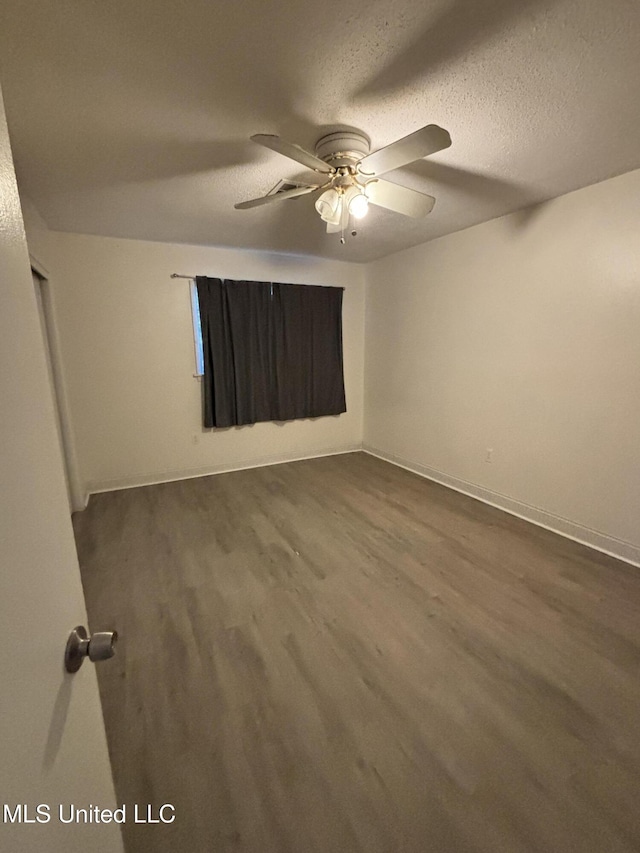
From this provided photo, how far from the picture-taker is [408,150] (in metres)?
1.45

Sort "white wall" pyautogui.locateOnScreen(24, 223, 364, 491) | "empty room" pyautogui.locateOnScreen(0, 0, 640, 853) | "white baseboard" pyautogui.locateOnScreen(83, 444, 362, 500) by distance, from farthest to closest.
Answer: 1. "white baseboard" pyautogui.locateOnScreen(83, 444, 362, 500)
2. "white wall" pyautogui.locateOnScreen(24, 223, 364, 491)
3. "empty room" pyautogui.locateOnScreen(0, 0, 640, 853)

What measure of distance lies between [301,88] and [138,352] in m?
2.80

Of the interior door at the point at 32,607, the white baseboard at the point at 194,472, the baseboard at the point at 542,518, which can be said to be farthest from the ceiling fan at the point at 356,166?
the white baseboard at the point at 194,472

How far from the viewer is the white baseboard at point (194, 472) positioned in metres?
3.61

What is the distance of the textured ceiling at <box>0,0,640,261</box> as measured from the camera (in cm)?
112

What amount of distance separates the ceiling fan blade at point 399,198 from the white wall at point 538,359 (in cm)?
121

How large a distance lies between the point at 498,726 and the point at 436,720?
0.74 ft

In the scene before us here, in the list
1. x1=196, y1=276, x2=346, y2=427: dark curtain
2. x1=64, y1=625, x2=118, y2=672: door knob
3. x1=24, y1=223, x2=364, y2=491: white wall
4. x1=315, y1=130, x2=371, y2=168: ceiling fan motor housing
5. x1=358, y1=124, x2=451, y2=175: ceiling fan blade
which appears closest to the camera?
x1=64, y1=625, x2=118, y2=672: door knob

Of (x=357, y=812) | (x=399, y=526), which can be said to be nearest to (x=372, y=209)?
(x=399, y=526)

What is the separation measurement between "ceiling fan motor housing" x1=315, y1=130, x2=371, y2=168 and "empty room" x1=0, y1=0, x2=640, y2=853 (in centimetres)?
1

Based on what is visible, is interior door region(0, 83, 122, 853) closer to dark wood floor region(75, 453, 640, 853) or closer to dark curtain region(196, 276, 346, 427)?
dark wood floor region(75, 453, 640, 853)

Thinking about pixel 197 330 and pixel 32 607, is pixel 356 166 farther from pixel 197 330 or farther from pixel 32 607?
pixel 197 330

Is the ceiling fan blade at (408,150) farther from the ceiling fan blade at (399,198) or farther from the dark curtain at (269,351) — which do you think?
the dark curtain at (269,351)

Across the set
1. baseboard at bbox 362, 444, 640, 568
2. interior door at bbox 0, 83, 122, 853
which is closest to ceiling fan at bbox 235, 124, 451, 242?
interior door at bbox 0, 83, 122, 853
